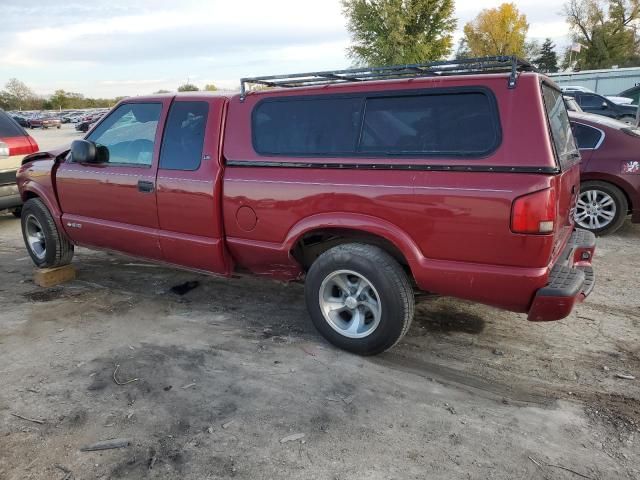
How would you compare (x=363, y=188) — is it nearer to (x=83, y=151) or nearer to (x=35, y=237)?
(x=83, y=151)

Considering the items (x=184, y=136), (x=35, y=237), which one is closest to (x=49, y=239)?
(x=35, y=237)

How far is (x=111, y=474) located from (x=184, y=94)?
300 cm

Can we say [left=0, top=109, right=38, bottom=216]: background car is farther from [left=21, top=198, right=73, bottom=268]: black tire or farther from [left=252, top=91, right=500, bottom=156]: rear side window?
[left=252, top=91, right=500, bottom=156]: rear side window

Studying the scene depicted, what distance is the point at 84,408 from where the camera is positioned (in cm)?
→ 300

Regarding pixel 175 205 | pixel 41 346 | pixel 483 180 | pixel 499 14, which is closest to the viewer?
pixel 483 180

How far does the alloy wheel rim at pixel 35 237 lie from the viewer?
18.0 ft

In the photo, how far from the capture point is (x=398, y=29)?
31719 mm

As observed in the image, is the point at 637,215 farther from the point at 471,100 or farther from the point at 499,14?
the point at 499,14

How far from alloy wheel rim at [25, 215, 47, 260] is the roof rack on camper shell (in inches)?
A: 123

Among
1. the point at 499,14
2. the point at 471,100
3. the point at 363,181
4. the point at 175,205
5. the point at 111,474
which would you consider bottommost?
the point at 111,474

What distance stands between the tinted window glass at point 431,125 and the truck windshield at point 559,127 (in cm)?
40

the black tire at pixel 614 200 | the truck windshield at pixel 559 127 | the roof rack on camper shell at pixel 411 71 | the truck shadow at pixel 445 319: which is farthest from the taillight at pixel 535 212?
the black tire at pixel 614 200

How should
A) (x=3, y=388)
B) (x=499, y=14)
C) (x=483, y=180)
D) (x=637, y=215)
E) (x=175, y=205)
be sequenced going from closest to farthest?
(x=483, y=180), (x=3, y=388), (x=175, y=205), (x=637, y=215), (x=499, y=14)

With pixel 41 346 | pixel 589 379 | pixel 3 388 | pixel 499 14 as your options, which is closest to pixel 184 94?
pixel 41 346
